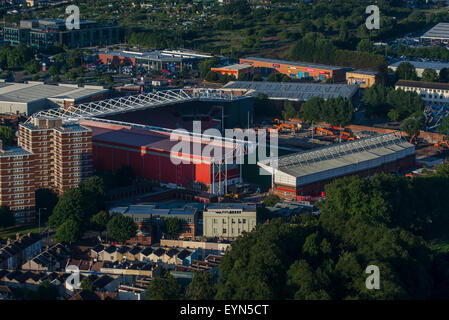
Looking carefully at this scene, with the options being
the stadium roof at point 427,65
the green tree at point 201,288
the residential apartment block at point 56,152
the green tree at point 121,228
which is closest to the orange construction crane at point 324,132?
the residential apartment block at point 56,152

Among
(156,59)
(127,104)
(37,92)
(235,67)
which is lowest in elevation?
(37,92)

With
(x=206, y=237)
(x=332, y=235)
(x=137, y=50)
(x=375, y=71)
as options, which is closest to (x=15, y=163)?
(x=206, y=237)

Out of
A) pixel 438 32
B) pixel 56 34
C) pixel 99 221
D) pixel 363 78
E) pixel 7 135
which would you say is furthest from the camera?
pixel 438 32

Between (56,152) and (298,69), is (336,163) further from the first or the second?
(298,69)

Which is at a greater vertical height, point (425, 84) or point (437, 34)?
point (437, 34)

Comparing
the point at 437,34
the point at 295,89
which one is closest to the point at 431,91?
the point at 295,89

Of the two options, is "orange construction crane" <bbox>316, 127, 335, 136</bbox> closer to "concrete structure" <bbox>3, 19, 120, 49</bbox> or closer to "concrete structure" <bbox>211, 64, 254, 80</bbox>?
"concrete structure" <bbox>211, 64, 254, 80</bbox>

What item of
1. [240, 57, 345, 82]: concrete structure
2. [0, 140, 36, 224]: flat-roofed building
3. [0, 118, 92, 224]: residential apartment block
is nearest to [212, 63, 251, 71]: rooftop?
[240, 57, 345, 82]: concrete structure
